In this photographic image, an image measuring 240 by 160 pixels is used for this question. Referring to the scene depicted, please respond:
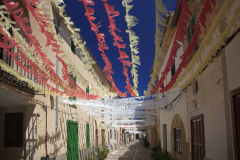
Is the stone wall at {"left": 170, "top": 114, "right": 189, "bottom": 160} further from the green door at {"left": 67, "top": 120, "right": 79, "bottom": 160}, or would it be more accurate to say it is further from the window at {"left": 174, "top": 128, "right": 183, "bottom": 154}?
the green door at {"left": 67, "top": 120, "right": 79, "bottom": 160}

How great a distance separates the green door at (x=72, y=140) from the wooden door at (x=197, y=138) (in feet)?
18.8

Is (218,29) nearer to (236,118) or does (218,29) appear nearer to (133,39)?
(133,39)

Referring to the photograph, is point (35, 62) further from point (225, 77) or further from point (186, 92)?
point (186, 92)

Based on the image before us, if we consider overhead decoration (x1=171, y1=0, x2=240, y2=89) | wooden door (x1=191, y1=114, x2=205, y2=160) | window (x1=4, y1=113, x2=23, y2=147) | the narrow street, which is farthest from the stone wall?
the narrow street

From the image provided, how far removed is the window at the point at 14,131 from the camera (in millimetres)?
7363

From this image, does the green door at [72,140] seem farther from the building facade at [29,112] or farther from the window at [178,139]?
the window at [178,139]

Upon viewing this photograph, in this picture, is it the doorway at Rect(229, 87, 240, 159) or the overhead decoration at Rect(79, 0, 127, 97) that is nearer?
the overhead decoration at Rect(79, 0, 127, 97)

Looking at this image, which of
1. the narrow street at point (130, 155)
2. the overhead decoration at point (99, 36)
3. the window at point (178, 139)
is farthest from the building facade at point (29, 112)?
the narrow street at point (130, 155)

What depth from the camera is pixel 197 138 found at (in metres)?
6.24

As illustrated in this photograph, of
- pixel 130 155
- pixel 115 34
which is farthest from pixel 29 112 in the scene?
pixel 130 155

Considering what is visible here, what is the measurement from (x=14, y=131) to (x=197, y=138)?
18.8 ft

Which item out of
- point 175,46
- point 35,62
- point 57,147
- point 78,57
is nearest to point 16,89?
point 35,62

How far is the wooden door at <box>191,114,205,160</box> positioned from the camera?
5683 mm

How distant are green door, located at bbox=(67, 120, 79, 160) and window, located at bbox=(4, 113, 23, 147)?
3062 millimetres
